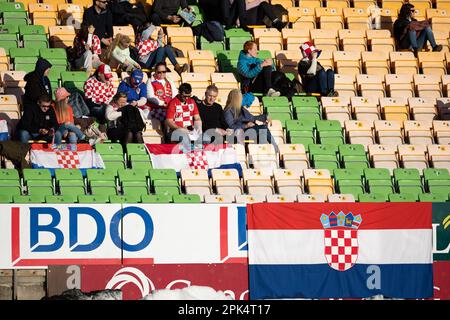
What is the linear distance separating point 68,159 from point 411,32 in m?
7.29

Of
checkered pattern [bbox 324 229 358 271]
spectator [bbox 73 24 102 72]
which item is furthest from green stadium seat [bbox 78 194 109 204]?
spectator [bbox 73 24 102 72]

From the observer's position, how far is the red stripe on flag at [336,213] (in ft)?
61.4

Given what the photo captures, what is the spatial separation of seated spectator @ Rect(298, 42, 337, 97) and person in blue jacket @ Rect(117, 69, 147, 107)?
2.81m

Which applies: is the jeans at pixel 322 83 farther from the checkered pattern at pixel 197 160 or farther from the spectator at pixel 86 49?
the spectator at pixel 86 49

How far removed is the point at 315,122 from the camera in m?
21.3

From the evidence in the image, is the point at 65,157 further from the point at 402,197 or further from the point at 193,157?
the point at 402,197

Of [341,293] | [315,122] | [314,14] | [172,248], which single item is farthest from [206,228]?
[314,14]

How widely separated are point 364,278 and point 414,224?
1.07m

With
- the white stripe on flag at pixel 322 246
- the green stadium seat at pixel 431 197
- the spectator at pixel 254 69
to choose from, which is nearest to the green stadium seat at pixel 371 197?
the green stadium seat at pixel 431 197

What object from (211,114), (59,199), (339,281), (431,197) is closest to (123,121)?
(211,114)

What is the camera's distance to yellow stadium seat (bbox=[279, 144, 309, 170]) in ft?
67.0

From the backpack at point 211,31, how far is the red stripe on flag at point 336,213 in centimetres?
480
